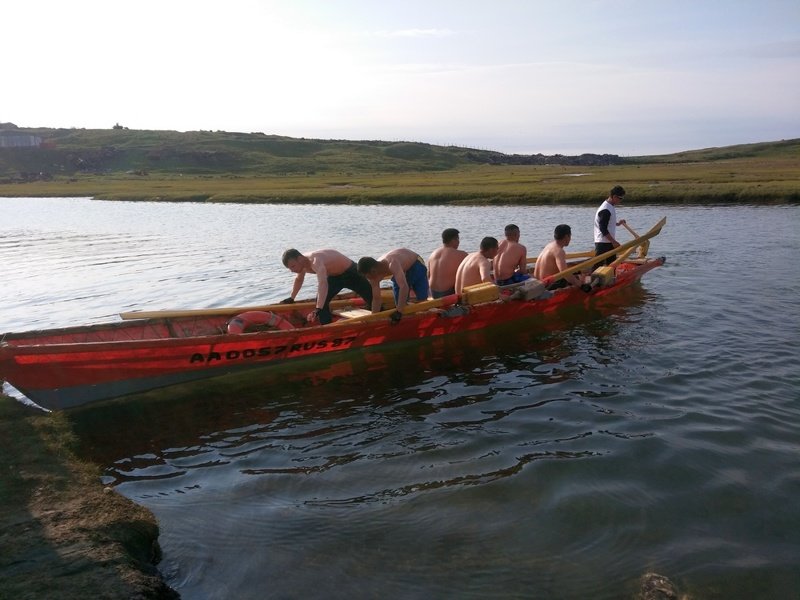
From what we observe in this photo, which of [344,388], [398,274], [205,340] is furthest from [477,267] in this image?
[205,340]

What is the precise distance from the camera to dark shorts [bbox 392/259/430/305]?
12.7 meters

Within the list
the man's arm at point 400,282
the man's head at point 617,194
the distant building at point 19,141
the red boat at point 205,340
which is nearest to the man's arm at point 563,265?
the red boat at point 205,340

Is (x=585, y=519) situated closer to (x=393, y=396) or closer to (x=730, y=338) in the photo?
(x=393, y=396)

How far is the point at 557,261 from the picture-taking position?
14203 millimetres

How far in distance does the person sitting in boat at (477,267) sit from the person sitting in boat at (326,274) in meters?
1.88

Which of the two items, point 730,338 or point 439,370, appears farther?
point 730,338

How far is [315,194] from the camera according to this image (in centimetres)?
5325

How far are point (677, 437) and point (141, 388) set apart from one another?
7.39 m

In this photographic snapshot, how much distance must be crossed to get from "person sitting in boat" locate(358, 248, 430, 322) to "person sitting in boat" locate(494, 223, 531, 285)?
194 centimetres

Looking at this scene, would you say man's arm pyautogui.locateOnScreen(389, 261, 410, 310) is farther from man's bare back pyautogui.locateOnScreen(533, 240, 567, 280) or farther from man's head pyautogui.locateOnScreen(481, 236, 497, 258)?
man's bare back pyautogui.locateOnScreen(533, 240, 567, 280)

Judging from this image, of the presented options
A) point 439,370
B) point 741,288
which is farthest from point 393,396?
point 741,288

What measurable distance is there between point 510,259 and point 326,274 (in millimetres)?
4669

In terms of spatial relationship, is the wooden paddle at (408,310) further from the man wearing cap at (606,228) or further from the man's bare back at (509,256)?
the man wearing cap at (606,228)

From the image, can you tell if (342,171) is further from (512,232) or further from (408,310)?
(408,310)
